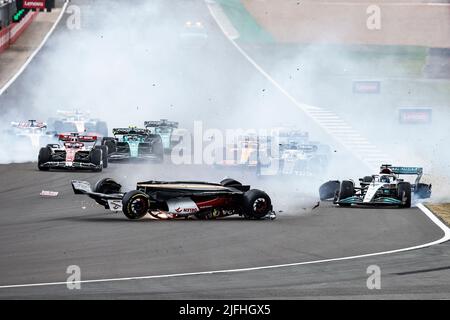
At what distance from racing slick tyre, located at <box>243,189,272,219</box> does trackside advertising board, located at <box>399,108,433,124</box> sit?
1030 inches

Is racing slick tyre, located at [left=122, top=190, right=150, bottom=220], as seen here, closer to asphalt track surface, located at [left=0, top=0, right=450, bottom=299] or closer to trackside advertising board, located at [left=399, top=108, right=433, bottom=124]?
asphalt track surface, located at [left=0, top=0, right=450, bottom=299]

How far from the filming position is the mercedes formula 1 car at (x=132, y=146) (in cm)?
3822

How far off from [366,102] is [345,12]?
15239 mm

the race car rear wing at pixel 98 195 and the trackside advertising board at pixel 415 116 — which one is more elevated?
the trackside advertising board at pixel 415 116

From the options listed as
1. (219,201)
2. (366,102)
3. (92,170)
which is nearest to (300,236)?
(219,201)

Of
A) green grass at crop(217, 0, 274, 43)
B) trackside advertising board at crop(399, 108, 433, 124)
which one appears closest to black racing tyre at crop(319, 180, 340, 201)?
trackside advertising board at crop(399, 108, 433, 124)

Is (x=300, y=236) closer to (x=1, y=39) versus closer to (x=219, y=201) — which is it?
(x=219, y=201)

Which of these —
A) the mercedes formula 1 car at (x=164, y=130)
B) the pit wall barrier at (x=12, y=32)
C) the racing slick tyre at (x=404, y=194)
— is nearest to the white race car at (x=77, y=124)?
the mercedes formula 1 car at (x=164, y=130)

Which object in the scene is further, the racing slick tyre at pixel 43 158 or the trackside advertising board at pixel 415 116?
the trackside advertising board at pixel 415 116

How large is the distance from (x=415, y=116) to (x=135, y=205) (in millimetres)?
28061

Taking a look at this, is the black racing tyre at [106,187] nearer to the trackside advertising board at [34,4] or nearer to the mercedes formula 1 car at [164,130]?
the mercedes formula 1 car at [164,130]

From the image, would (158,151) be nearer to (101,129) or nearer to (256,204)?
(101,129)

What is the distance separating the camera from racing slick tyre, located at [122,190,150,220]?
21.9 metres

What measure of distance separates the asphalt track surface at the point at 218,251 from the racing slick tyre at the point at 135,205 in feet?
0.63
